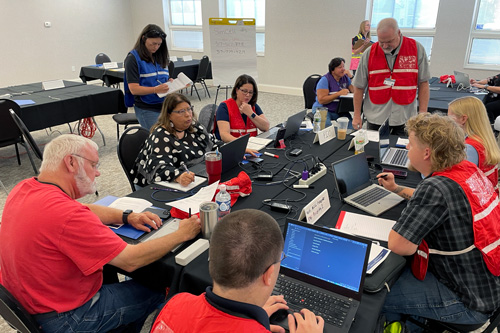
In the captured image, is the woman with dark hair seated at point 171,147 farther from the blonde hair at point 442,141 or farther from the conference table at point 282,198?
the blonde hair at point 442,141

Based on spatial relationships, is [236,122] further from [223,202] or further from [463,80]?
[463,80]

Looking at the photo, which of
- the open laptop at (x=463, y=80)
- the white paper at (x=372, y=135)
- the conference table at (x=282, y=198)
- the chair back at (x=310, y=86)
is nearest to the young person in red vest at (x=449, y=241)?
the conference table at (x=282, y=198)

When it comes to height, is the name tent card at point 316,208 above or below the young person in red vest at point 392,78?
below

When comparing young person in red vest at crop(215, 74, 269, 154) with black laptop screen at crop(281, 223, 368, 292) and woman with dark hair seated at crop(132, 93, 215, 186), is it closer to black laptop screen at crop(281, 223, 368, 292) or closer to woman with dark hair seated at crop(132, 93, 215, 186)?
woman with dark hair seated at crop(132, 93, 215, 186)

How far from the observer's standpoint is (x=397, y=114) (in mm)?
3350

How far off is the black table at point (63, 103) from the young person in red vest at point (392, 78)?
3297 mm

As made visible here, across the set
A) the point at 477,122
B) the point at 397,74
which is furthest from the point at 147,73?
the point at 477,122

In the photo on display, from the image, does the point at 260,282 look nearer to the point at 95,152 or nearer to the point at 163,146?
the point at 95,152

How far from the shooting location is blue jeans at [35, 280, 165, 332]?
134cm

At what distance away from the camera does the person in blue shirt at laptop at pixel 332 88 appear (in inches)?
159

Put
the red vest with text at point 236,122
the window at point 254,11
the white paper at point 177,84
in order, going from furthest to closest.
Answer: the window at point 254,11, the white paper at point 177,84, the red vest with text at point 236,122

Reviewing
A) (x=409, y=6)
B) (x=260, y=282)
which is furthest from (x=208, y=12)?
(x=260, y=282)

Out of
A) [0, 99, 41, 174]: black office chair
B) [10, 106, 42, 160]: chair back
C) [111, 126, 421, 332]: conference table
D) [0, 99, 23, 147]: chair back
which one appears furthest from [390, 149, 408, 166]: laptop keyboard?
[0, 99, 23, 147]: chair back

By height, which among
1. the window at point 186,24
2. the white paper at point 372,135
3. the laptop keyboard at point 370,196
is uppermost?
the window at point 186,24
